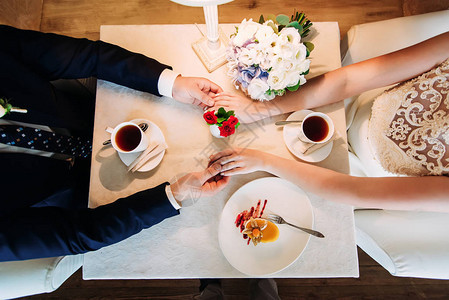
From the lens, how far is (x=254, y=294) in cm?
165

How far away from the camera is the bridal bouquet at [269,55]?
777 mm

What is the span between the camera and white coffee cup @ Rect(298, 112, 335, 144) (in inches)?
37.7

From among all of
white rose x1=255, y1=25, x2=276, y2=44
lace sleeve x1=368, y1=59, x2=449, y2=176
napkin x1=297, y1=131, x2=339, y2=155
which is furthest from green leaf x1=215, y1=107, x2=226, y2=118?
lace sleeve x1=368, y1=59, x2=449, y2=176

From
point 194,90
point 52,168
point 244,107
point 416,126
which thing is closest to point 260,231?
point 244,107

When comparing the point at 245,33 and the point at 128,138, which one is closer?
the point at 245,33

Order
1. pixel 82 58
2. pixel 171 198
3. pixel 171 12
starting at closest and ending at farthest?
pixel 171 198
pixel 82 58
pixel 171 12

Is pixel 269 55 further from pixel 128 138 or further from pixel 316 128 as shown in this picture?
pixel 128 138

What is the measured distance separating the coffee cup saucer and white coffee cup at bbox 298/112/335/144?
52 mm

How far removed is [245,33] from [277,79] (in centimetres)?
16

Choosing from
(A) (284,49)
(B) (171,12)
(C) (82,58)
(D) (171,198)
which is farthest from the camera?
(B) (171,12)

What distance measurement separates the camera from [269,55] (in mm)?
785

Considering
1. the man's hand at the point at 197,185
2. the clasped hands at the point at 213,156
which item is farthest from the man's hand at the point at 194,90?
the man's hand at the point at 197,185

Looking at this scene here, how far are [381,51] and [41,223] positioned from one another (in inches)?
61.4

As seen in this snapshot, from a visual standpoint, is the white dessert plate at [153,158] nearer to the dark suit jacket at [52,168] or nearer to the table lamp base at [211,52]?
the dark suit jacket at [52,168]
